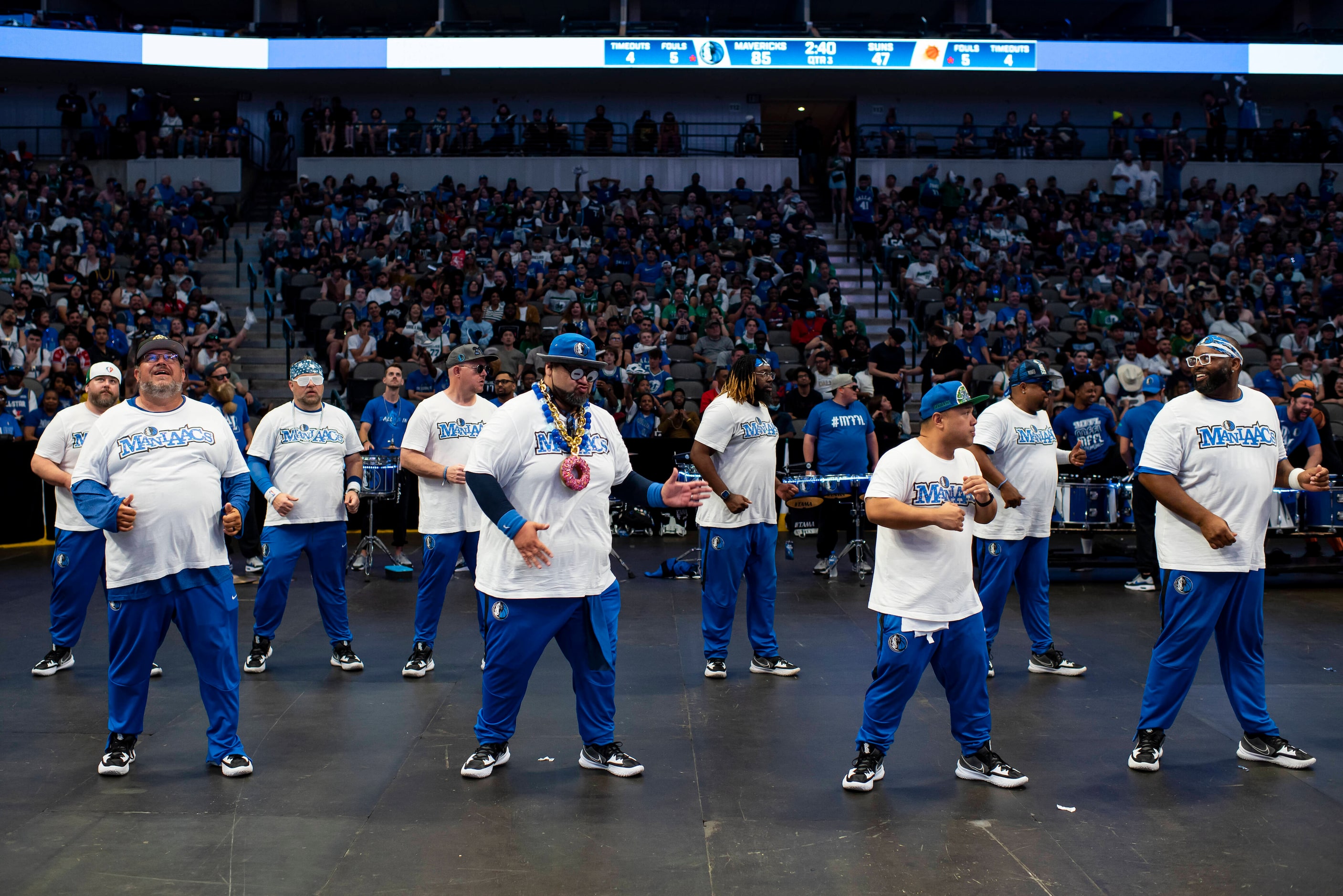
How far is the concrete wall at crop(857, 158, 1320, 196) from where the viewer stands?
25.2m

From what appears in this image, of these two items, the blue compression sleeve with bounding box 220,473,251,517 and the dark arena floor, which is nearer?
the dark arena floor

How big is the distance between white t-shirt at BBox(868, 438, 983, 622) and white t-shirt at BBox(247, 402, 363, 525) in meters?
3.77

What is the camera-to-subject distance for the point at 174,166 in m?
24.6

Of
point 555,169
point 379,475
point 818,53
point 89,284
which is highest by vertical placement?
point 818,53

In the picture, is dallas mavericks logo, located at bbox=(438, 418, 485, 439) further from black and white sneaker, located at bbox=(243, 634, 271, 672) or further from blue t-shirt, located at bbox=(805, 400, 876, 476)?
blue t-shirt, located at bbox=(805, 400, 876, 476)

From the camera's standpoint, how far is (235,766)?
5309mm

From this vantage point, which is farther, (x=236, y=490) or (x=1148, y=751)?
(x=236, y=490)

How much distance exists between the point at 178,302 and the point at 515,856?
51.7ft

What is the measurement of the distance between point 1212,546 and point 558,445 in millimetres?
3125

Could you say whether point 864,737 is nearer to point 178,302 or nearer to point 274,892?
point 274,892

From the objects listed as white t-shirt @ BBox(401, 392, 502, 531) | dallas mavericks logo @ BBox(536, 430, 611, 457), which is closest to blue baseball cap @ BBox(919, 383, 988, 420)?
dallas mavericks logo @ BBox(536, 430, 611, 457)

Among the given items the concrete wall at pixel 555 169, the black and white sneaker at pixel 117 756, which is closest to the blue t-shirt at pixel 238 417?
the black and white sneaker at pixel 117 756

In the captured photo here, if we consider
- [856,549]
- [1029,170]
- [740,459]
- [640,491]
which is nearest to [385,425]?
[856,549]

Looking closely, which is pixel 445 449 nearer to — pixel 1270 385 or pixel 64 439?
pixel 64 439
